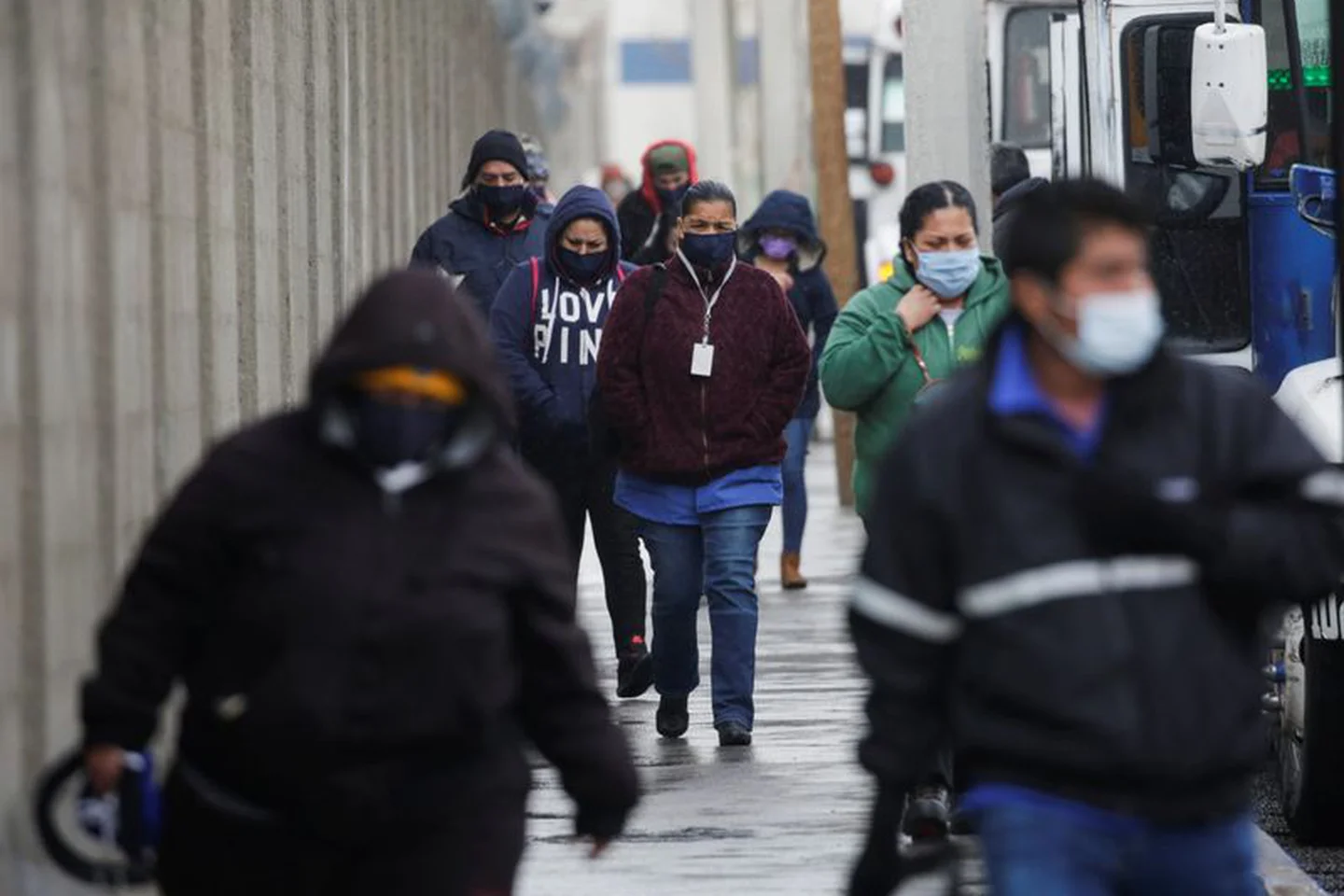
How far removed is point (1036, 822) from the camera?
195 inches

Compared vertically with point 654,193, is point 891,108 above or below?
above

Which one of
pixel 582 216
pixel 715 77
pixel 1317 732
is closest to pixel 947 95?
pixel 582 216

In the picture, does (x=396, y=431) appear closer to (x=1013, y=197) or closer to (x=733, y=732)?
(x=733, y=732)

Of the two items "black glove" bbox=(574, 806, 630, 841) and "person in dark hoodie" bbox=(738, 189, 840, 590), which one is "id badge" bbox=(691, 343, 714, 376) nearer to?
"person in dark hoodie" bbox=(738, 189, 840, 590)

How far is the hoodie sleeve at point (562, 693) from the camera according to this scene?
17.6 feet

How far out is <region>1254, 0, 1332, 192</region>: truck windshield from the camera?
11023 mm

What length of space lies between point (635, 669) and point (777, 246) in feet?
13.6

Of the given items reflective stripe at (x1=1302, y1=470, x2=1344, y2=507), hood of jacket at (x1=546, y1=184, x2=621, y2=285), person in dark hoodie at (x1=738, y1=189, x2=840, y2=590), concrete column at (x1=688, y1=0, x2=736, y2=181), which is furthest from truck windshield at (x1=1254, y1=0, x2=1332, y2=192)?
concrete column at (x1=688, y1=0, x2=736, y2=181)

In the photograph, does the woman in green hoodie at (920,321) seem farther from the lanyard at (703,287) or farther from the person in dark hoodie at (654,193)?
→ the person in dark hoodie at (654,193)

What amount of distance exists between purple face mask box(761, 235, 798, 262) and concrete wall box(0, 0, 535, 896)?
14.7 feet

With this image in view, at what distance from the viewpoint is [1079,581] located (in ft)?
16.2

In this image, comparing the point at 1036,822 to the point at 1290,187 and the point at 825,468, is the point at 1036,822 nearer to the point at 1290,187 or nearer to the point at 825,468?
the point at 1290,187

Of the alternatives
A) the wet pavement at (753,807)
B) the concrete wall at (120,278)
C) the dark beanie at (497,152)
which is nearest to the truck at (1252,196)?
the wet pavement at (753,807)

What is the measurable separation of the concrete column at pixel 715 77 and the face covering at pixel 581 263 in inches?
1415
